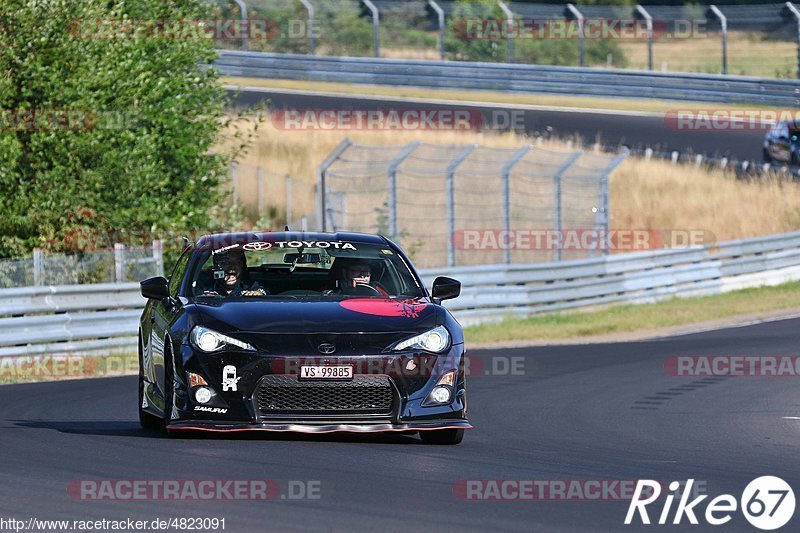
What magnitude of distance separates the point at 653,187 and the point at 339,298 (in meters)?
26.6

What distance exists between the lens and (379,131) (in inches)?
1516

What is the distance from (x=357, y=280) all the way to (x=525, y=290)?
13.4 metres

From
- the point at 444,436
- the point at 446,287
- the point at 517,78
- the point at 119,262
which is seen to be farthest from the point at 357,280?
the point at 517,78

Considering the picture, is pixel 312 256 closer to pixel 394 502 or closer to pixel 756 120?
pixel 394 502

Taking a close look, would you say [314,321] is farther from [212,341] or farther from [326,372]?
[212,341]

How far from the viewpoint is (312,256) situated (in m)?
11.0

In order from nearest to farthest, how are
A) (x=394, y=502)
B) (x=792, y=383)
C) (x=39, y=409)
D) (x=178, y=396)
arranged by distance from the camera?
1. (x=394, y=502)
2. (x=178, y=396)
3. (x=39, y=409)
4. (x=792, y=383)

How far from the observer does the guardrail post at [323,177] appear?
24.1 metres

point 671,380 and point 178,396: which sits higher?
point 178,396

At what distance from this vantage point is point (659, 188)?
1419 inches

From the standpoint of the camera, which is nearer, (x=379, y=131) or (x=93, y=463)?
(x=93, y=463)

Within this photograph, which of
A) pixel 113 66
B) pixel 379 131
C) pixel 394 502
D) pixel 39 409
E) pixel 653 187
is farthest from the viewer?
pixel 379 131

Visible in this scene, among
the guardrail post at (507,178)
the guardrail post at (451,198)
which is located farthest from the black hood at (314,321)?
the guardrail post at (507,178)

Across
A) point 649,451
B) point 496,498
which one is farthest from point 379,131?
point 496,498
